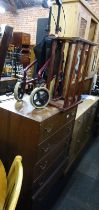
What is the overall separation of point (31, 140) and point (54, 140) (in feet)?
1.06

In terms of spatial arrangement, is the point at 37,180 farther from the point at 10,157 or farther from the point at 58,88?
the point at 58,88

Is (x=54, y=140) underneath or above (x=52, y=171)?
above

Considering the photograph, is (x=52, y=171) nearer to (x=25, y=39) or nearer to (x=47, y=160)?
(x=47, y=160)

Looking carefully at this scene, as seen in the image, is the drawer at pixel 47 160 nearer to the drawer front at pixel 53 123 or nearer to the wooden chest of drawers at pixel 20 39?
the drawer front at pixel 53 123

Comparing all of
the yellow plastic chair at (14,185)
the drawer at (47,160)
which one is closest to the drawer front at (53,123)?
the drawer at (47,160)

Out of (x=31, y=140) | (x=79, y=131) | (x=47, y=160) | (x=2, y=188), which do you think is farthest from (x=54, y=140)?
(x=79, y=131)

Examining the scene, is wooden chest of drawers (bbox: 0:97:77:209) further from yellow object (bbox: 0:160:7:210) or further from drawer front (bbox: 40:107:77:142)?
yellow object (bbox: 0:160:7:210)

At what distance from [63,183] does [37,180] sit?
815 mm

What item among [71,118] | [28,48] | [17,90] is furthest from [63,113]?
[28,48]

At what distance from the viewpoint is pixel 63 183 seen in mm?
2105

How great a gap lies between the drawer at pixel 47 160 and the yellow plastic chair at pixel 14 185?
361 millimetres

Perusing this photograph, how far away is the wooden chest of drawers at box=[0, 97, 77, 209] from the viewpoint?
1.26 m

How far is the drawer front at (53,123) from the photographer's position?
128 cm

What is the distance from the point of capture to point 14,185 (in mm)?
865
